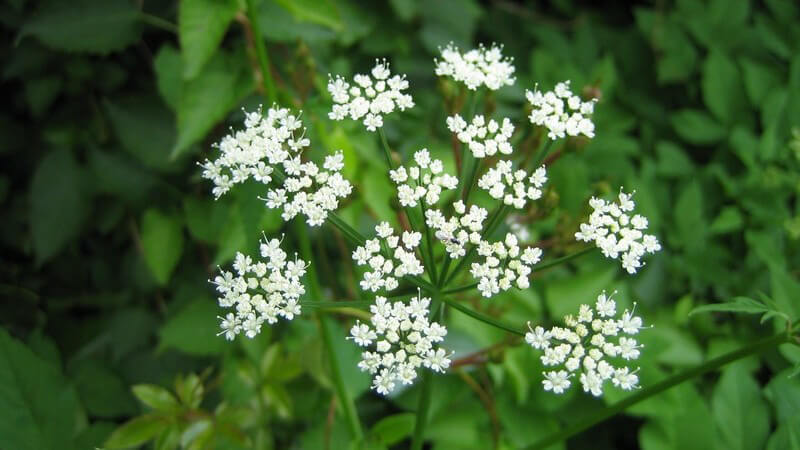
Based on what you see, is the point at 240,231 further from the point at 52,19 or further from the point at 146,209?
the point at 52,19

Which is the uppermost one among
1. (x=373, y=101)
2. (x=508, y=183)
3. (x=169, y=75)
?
(x=169, y=75)

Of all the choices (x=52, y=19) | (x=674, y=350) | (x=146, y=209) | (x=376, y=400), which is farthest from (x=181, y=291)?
(x=674, y=350)

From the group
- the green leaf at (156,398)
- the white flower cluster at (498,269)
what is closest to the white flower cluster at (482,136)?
the white flower cluster at (498,269)

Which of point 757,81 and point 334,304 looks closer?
point 334,304

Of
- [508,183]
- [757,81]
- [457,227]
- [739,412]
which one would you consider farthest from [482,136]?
[757,81]

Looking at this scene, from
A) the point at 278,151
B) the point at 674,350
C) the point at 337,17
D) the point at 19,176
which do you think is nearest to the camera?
the point at 278,151

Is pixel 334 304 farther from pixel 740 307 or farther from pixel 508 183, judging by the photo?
pixel 740 307

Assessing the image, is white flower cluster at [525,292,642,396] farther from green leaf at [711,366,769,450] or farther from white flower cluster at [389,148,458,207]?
green leaf at [711,366,769,450]

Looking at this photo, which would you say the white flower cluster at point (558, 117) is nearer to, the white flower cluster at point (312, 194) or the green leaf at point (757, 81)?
the white flower cluster at point (312, 194)
